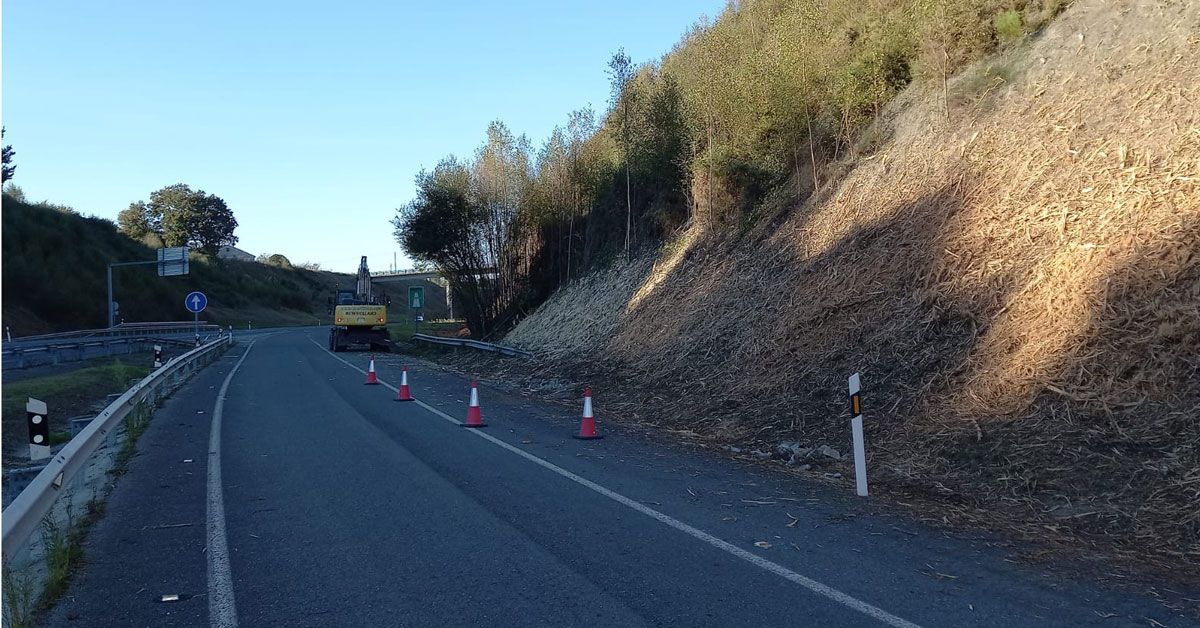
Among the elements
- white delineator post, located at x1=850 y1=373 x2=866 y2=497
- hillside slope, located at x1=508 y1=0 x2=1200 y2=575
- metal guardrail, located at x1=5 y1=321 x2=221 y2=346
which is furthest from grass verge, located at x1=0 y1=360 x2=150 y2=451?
metal guardrail, located at x1=5 y1=321 x2=221 y2=346

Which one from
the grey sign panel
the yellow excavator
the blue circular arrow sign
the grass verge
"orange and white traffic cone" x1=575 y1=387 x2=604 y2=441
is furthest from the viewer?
the grey sign panel

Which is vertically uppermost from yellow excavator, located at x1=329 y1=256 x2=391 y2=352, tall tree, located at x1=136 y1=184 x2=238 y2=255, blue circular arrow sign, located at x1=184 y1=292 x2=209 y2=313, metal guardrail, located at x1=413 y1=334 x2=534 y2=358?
tall tree, located at x1=136 y1=184 x2=238 y2=255

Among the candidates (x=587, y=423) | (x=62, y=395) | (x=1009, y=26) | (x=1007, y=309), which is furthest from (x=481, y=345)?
(x=1007, y=309)

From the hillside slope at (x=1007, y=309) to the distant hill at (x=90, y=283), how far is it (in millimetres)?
53752

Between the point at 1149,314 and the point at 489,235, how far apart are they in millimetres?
36350

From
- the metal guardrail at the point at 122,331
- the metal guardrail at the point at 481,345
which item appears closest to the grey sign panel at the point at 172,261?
the metal guardrail at the point at 122,331

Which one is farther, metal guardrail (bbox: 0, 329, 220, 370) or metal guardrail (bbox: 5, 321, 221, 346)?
metal guardrail (bbox: 5, 321, 221, 346)

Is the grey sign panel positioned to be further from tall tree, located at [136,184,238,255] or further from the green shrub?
tall tree, located at [136,184,238,255]

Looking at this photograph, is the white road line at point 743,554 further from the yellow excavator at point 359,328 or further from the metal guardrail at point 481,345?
the yellow excavator at point 359,328

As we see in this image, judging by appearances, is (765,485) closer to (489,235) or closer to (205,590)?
(205,590)

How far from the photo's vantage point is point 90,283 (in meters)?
64.9

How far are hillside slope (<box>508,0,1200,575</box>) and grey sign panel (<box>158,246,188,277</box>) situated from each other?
40200 mm

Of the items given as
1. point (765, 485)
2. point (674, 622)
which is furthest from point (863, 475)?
point (674, 622)

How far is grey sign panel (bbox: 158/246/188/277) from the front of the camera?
5135 cm
